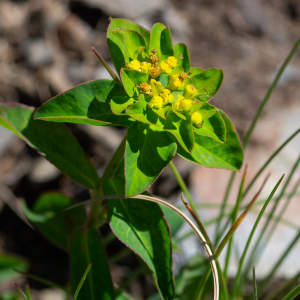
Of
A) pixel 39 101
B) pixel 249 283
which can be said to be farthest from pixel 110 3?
pixel 249 283

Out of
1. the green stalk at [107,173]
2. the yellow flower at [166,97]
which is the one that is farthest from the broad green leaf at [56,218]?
the yellow flower at [166,97]

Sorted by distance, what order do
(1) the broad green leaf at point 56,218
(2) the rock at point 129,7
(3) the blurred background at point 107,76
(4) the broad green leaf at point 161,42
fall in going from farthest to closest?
(2) the rock at point 129,7, (3) the blurred background at point 107,76, (1) the broad green leaf at point 56,218, (4) the broad green leaf at point 161,42

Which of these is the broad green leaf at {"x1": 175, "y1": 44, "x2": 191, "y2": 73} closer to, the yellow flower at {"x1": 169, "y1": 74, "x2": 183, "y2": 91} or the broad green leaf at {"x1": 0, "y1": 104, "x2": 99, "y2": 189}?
the yellow flower at {"x1": 169, "y1": 74, "x2": 183, "y2": 91}

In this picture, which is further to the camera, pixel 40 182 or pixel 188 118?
pixel 40 182

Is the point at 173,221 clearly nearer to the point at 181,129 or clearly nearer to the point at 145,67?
the point at 181,129

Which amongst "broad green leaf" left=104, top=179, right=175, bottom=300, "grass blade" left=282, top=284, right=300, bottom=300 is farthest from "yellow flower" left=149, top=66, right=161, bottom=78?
"grass blade" left=282, top=284, right=300, bottom=300

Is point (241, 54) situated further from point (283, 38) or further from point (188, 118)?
point (188, 118)

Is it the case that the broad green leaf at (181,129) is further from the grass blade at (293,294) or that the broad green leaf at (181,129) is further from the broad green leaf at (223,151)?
the grass blade at (293,294)
